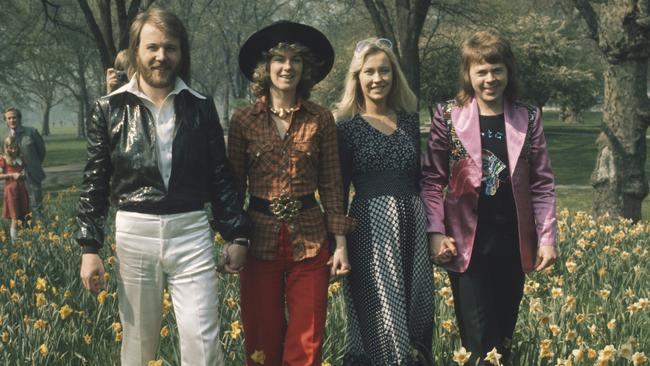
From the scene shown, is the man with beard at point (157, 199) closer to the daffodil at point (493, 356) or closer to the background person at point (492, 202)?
the background person at point (492, 202)

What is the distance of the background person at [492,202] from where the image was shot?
2977 millimetres

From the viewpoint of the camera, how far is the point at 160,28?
2.72 m

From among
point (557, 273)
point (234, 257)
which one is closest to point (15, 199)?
point (557, 273)

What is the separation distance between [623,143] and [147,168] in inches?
253

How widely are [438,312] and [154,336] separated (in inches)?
64.7

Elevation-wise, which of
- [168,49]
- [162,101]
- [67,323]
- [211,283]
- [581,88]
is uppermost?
[581,88]

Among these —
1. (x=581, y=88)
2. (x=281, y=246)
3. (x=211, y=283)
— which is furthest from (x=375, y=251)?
(x=581, y=88)

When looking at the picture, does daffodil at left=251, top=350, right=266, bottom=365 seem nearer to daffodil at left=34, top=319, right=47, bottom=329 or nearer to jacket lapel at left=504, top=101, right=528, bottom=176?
daffodil at left=34, top=319, right=47, bottom=329

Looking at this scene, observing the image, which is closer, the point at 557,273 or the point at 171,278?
the point at 171,278

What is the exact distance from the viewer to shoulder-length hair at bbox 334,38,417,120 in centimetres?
320

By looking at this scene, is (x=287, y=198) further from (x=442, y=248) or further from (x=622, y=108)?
(x=622, y=108)

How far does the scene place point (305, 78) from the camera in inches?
119

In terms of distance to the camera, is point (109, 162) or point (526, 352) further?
point (526, 352)

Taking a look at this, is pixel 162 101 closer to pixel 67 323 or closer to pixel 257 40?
pixel 257 40
